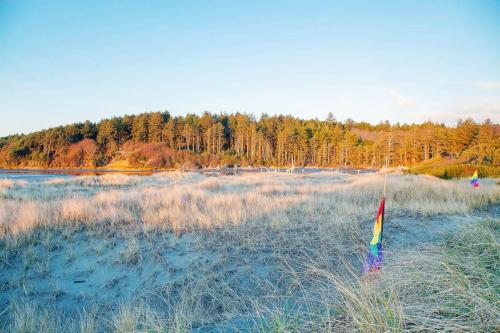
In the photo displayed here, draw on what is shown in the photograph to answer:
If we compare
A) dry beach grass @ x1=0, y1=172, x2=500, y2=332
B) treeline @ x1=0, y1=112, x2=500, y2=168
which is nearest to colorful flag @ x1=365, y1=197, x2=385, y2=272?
dry beach grass @ x1=0, y1=172, x2=500, y2=332

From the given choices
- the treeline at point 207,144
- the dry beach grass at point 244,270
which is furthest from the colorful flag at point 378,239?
the treeline at point 207,144

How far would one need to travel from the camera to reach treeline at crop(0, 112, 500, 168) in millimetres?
62375

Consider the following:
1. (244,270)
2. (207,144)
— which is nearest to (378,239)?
(244,270)

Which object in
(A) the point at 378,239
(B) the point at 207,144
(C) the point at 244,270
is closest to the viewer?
(A) the point at 378,239

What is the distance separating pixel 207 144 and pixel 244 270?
7595 centimetres

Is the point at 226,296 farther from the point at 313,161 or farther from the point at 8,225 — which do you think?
the point at 313,161

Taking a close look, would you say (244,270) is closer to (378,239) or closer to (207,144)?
(378,239)

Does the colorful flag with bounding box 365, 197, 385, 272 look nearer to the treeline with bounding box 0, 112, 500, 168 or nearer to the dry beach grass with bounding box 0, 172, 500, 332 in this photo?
the dry beach grass with bounding box 0, 172, 500, 332

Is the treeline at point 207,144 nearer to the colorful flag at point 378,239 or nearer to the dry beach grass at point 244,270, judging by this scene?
the dry beach grass at point 244,270

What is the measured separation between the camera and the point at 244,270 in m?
5.29

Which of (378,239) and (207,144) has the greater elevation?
(207,144)

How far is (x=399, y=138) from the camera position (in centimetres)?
7738

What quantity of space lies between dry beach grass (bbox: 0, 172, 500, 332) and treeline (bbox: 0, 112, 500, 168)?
48060 mm

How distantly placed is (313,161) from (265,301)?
3372 inches
